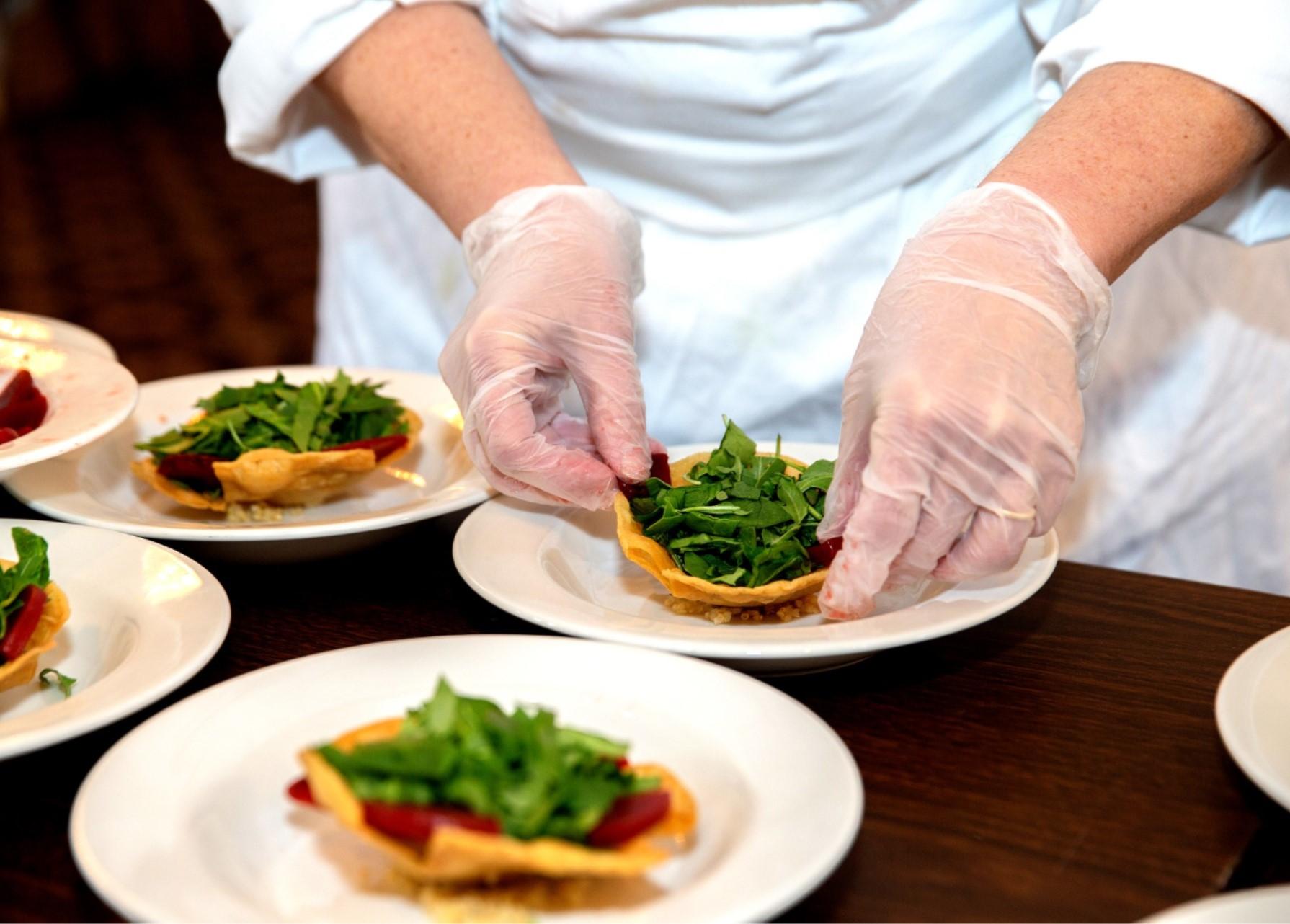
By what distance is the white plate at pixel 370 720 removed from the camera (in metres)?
0.71

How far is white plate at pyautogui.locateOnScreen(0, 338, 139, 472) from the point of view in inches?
45.2

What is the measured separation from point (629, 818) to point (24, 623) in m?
0.52

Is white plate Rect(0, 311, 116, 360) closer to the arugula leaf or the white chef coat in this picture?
the white chef coat

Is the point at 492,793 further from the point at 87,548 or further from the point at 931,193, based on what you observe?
the point at 931,193

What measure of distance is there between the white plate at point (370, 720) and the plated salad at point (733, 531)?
0.22m

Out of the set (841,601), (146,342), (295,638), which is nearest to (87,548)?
(295,638)

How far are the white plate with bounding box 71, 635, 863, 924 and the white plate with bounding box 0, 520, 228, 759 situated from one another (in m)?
0.04

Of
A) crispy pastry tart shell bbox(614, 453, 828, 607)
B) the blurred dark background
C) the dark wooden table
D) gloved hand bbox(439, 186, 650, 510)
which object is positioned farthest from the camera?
the blurred dark background

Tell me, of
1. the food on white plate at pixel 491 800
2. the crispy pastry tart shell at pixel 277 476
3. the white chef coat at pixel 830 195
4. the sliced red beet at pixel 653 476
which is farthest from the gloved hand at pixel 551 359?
the food on white plate at pixel 491 800

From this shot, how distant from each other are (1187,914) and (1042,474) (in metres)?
0.45

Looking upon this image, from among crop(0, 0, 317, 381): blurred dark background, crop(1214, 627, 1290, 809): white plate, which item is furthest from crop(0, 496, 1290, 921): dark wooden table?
crop(0, 0, 317, 381): blurred dark background

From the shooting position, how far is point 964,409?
1018mm

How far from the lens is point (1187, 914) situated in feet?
2.22

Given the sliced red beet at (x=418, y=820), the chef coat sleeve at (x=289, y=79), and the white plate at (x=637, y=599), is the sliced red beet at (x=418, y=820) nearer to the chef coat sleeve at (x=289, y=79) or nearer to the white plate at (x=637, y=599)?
the white plate at (x=637, y=599)
